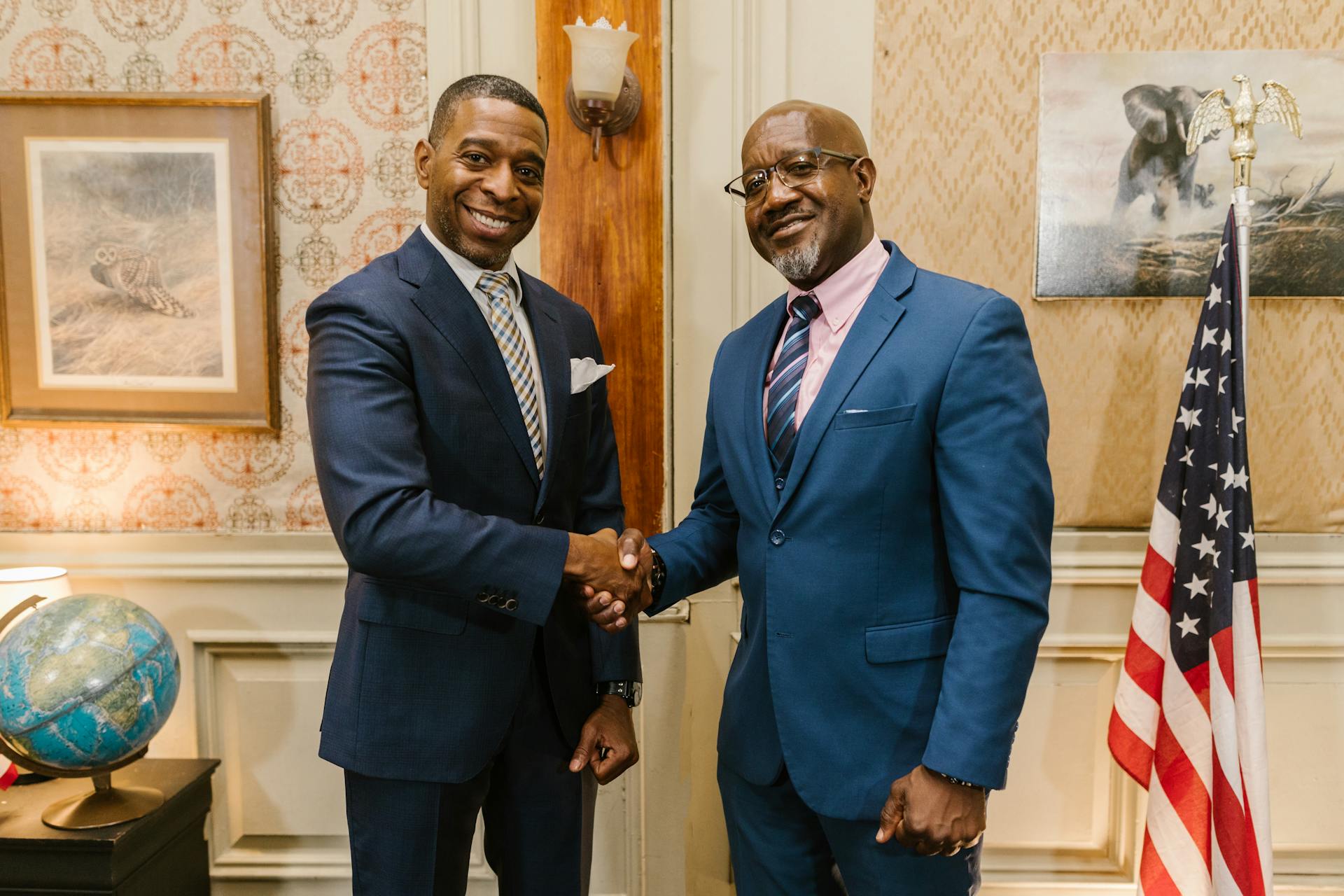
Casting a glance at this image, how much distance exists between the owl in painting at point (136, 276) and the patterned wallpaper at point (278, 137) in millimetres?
325

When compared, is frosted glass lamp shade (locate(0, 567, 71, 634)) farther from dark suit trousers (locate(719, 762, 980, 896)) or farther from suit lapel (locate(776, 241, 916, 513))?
suit lapel (locate(776, 241, 916, 513))

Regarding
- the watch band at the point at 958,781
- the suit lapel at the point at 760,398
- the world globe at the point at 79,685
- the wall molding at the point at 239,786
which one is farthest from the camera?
the wall molding at the point at 239,786

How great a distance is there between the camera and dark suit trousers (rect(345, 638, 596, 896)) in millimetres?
1557

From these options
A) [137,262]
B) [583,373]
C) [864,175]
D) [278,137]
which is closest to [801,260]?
[864,175]

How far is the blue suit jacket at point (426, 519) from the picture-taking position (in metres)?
1.46

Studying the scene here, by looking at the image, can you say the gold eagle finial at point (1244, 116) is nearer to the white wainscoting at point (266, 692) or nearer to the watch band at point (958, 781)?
the watch band at point (958, 781)

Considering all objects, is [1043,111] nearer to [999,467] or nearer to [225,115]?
Result: [999,467]

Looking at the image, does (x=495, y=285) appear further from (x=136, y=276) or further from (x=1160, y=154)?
(x=1160, y=154)

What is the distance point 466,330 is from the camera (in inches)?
61.9

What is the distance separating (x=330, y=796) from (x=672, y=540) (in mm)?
1533

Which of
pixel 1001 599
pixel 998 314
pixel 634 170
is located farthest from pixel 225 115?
pixel 1001 599

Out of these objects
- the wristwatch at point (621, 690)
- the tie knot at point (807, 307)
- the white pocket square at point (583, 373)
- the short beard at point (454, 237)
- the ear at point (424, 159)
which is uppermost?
the ear at point (424, 159)

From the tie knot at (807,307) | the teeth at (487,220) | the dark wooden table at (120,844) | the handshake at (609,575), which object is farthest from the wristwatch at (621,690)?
the dark wooden table at (120,844)

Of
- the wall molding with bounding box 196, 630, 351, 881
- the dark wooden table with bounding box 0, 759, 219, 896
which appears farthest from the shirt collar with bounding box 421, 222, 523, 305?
the dark wooden table with bounding box 0, 759, 219, 896
